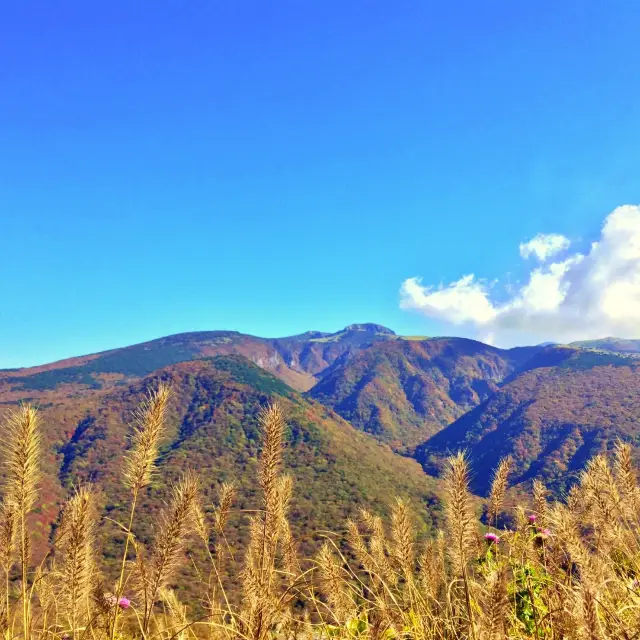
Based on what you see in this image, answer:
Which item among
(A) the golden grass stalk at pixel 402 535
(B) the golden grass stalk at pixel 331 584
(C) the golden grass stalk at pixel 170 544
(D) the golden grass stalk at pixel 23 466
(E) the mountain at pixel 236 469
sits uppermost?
(D) the golden grass stalk at pixel 23 466

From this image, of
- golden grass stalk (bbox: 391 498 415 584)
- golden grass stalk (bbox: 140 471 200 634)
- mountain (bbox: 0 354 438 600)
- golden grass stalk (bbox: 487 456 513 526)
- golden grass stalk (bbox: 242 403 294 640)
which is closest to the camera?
golden grass stalk (bbox: 140 471 200 634)

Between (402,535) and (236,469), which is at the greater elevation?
(402,535)

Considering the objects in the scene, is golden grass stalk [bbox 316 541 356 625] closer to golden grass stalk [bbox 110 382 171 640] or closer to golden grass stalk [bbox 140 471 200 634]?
golden grass stalk [bbox 140 471 200 634]

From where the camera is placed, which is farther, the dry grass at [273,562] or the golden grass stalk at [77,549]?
the golden grass stalk at [77,549]

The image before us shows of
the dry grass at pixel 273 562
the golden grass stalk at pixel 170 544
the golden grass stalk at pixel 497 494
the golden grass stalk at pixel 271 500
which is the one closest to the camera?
the dry grass at pixel 273 562

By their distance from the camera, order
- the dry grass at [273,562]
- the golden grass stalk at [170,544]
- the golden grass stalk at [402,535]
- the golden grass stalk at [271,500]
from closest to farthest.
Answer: the dry grass at [273,562], the golden grass stalk at [170,544], the golden grass stalk at [271,500], the golden grass stalk at [402,535]

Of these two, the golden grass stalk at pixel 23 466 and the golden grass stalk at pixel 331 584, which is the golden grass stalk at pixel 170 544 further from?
the golden grass stalk at pixel 331 584

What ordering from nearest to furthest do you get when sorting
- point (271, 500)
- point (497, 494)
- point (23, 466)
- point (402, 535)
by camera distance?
point (23, 466), point (271, 500), point (402, 535), point (497, 494)

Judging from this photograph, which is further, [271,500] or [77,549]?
[271,500]

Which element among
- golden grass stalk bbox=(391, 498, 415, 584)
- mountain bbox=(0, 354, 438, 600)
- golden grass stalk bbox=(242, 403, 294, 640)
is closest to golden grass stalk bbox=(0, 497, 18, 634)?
golden grass stalk bbox=(242, 403, 294, 640)

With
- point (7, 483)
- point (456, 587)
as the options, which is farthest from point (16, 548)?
point (456, 587)

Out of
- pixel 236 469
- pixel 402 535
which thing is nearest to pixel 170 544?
pixel 402 535

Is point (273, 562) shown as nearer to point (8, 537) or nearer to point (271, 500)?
point (271, 500)

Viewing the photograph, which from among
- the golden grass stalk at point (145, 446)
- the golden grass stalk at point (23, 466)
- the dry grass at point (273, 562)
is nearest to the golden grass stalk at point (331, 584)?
the dry grass at point (273, 562)
